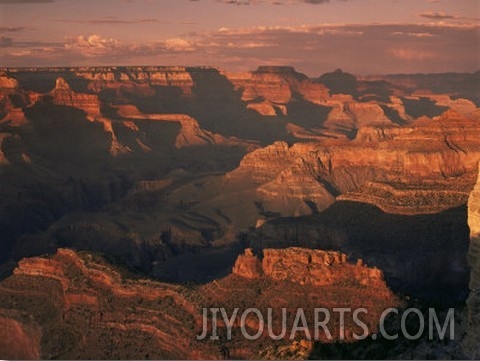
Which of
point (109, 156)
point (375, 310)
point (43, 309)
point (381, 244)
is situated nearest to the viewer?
point (375, 310)

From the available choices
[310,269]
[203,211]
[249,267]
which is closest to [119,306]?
[249,267]

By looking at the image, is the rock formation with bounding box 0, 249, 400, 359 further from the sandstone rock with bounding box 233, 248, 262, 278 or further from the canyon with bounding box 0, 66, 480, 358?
the sandstone rock with bounding box 233, 248, 262, 278

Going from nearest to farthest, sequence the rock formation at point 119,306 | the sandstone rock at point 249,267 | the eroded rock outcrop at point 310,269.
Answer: the eroded rock outcrop at point 310,269 → the rock formation at point 119,306 → the sandstone rock at point 249,267

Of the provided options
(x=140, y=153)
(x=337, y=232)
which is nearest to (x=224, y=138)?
(x=140, y=153)

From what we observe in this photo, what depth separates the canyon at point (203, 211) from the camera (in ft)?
171

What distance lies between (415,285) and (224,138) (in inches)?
4553

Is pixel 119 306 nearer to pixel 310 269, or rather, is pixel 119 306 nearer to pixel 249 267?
pixel 249 267

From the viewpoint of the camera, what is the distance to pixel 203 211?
4845 inches

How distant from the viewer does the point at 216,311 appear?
49.2m

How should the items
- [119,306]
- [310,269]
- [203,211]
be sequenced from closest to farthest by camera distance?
[310,269]
[119,306]
[203,211]

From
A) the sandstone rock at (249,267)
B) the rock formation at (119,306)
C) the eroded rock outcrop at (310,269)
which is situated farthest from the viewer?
the sandstone rock at (249,267)

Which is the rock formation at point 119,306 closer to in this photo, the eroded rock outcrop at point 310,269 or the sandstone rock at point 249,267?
the eroded rock outcrop at point 310,269

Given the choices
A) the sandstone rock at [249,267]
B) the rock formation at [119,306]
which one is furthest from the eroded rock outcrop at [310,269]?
the rock formation at [119,306]

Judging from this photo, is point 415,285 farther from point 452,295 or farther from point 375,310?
point 375,310
